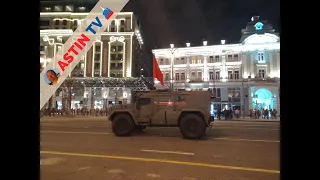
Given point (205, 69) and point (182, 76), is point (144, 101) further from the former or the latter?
point (182, 76)

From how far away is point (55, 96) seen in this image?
194 feet

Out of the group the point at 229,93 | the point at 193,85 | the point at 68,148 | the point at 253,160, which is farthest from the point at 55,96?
the point at 253,160

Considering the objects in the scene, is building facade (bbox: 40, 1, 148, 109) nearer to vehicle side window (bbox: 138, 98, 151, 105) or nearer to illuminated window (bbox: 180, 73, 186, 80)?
illuminated window (bbox: 180, 73, 186, 80)

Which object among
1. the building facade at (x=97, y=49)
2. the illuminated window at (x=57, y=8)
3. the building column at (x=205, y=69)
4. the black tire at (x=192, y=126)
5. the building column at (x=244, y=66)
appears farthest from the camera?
the illuminated window at (x=57, y=8)

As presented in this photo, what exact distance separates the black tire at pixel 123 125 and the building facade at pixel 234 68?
3354 centimetres

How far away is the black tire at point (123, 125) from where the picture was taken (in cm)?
1204

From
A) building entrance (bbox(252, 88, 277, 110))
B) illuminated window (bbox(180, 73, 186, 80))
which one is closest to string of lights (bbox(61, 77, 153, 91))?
illuminated window (bbox(180, 73, 186, 80))

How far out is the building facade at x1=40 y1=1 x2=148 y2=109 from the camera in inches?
2386

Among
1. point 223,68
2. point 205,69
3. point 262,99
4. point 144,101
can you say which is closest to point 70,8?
point 205,69

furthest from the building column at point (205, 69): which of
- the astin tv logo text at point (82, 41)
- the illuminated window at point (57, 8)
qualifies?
the illuminated window at point (57, 8)

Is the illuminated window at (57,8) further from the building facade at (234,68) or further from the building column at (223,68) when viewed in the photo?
the building column at (223,68)

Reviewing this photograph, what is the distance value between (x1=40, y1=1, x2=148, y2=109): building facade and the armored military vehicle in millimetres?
47776
